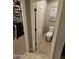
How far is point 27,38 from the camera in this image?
16.6ft

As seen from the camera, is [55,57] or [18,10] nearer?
[55,57]

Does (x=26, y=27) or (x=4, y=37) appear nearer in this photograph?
(x=4, y=37)

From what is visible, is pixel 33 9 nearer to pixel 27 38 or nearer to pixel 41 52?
pixel 27 38

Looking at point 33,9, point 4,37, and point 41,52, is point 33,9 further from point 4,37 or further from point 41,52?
point 4,37

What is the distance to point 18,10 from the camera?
734 cm

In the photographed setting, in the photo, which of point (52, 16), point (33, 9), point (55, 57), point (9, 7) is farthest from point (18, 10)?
point (9, 7)
